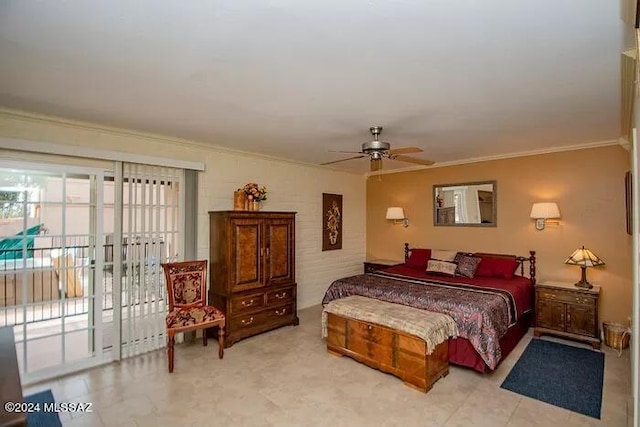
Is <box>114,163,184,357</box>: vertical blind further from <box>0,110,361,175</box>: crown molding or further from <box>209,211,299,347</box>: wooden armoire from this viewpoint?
<box>209,211,299,347</box>: wooden armoire

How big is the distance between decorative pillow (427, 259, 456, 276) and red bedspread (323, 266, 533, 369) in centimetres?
15

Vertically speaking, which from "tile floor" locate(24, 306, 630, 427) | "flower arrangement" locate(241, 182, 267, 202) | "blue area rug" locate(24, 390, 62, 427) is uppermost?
"flower arrangement" locate(241, 182, 267, 202)

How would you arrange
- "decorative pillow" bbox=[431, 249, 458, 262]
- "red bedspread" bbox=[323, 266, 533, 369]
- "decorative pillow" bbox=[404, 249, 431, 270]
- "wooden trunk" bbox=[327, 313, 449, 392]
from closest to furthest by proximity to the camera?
"wooden trunk" bbox=[327, 313, 449, 392]
"red bedspread" bbox=[323, 266, 533, 369]
"decorative pillow" bbox=[431, 249, 458, 262]
"decorative pillow" bbox=[404, 249, 431, 270]

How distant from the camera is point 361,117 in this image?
3215 millimetres

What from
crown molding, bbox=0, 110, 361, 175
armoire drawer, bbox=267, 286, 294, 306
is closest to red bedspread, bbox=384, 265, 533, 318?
armoire drawer, bbox=267, 286, 294, 306

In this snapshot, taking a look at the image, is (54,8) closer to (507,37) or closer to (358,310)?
(507,37)

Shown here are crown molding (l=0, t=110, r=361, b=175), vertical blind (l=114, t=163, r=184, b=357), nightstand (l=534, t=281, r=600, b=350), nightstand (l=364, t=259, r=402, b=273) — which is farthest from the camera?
nightstand (l=364, t=259, r=402, b=273)

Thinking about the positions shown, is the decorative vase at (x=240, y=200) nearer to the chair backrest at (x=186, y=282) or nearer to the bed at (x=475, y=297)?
the chair backrest at (x=186, y=282)

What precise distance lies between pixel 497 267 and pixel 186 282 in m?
4.27

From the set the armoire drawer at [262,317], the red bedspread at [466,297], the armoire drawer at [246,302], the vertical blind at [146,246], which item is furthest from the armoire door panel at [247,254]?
the red bedspread at [466,297]

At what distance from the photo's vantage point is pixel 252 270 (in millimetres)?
4270

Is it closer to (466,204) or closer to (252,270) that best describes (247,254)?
(252,270)

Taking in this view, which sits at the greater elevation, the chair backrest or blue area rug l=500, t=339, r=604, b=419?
the chair backrest

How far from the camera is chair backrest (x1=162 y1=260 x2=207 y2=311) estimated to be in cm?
372
